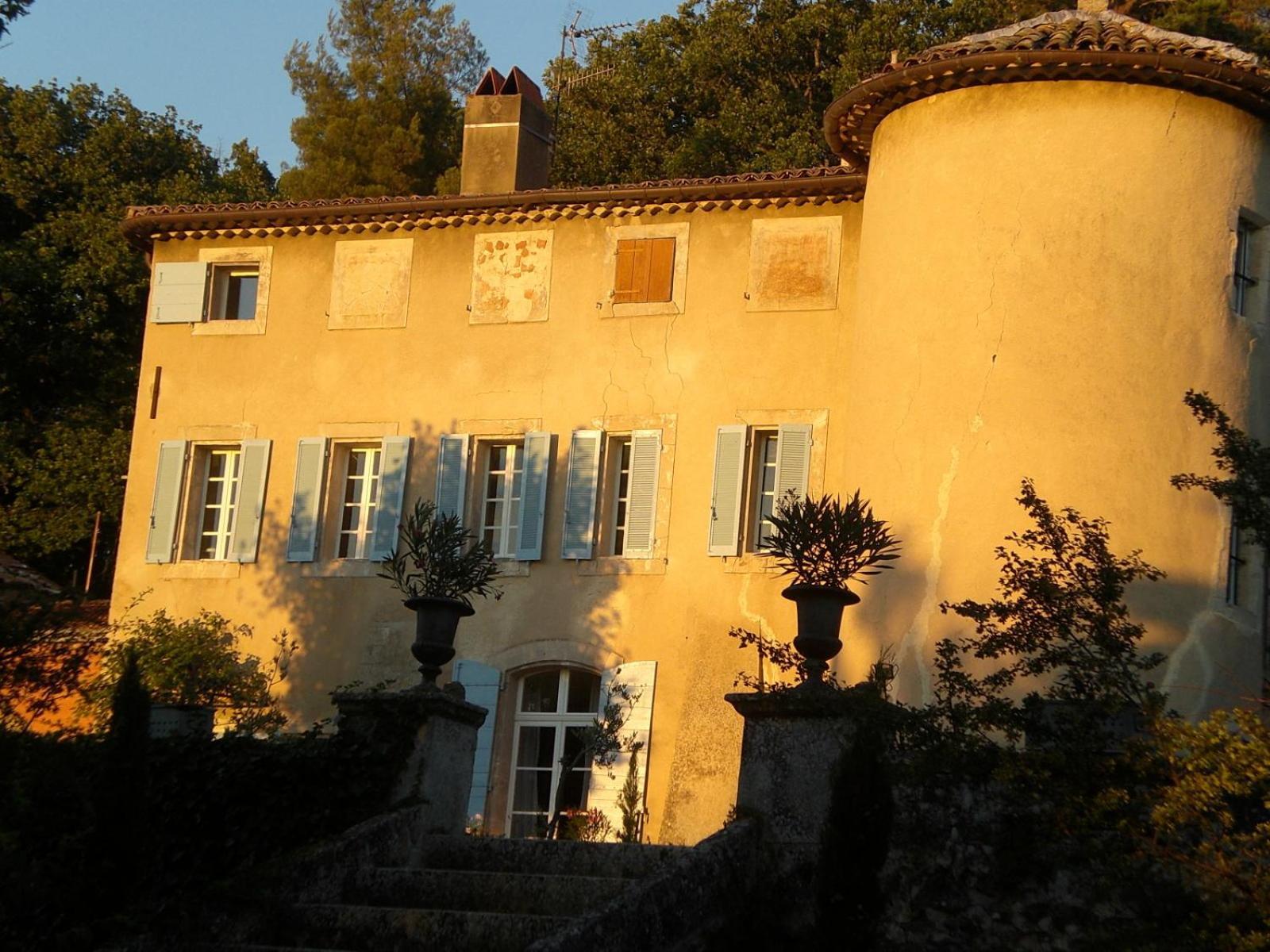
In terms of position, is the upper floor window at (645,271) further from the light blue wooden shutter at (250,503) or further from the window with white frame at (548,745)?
the light blue wooden shutter at (250,503)

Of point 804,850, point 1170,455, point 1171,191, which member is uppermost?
point 1171,191

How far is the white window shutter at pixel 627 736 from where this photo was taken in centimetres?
1752

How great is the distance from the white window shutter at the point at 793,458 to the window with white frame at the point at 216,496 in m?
5.97

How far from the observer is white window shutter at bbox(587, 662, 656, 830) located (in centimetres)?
1752

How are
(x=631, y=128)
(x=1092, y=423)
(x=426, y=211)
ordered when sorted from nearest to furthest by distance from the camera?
(x=1092, y=423) → (x=426, y=211) → (x=631, y=128)

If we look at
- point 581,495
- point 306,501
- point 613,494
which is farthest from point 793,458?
point 306,501

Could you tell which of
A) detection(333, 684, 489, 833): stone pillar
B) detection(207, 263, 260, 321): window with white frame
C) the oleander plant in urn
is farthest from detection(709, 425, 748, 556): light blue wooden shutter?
A: the oleander plant in urn

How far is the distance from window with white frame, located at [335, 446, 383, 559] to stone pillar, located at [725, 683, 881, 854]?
9792 millimetres

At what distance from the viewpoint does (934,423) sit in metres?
15.8

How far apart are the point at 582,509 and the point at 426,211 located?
380cm

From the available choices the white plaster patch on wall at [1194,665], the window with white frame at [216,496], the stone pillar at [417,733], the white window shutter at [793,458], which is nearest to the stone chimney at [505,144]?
the window with white frame at [216,496]

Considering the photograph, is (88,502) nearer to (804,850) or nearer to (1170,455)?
(1170,455)

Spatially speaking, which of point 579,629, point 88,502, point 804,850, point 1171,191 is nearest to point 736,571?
point 579,629

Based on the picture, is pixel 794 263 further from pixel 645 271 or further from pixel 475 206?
pixel 475 206
